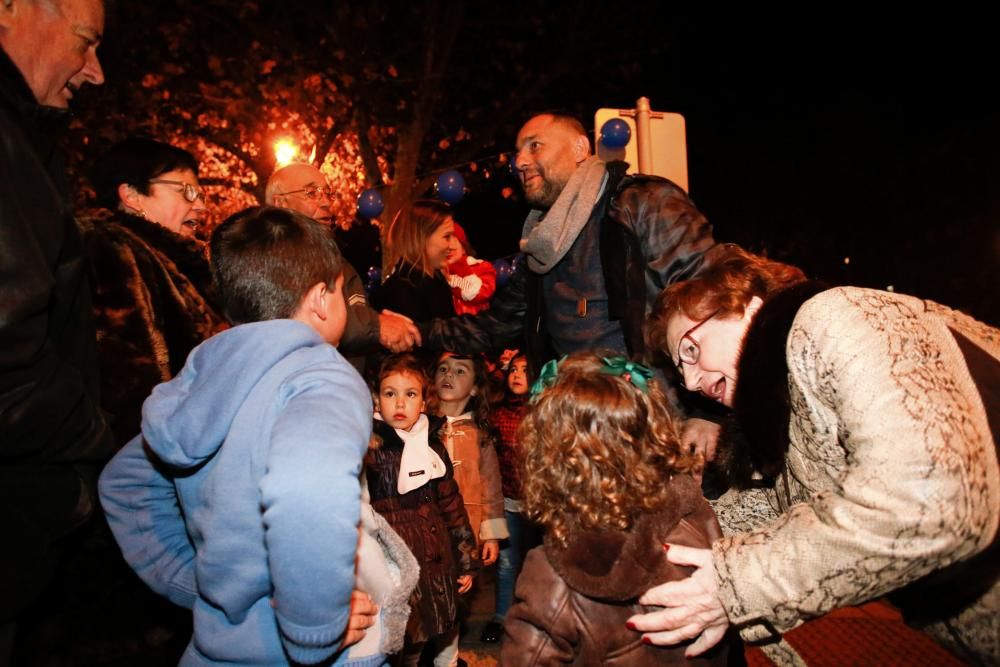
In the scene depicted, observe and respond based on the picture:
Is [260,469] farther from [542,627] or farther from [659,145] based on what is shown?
[659,145]

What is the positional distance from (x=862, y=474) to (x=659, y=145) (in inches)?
136

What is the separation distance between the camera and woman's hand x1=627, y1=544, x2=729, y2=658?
5.93 feet

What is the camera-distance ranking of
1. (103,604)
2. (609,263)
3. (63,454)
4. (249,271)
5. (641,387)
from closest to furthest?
1. (63,454)
2. (249,271)
3. (641,387)
4. (103,604)
5. (609,263)

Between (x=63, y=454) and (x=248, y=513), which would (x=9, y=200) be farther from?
(x=248, y=513)

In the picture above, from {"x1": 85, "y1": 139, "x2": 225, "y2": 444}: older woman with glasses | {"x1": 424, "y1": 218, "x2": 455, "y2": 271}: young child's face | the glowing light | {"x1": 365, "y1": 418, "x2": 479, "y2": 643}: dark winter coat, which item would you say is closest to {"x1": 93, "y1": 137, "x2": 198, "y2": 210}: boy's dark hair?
{"x1": 85, "y1": 139, "x2": 225, "y2": 444}: older woman with glasses

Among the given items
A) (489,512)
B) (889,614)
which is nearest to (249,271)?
(489,512)

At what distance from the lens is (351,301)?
12.7ft

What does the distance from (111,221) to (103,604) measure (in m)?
1.46

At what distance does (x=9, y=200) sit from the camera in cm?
173

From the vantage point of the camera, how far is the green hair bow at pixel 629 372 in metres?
2.20

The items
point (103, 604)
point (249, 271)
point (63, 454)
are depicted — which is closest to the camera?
point (63, 454)

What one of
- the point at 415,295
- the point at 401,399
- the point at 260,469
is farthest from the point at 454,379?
the point at 260,469

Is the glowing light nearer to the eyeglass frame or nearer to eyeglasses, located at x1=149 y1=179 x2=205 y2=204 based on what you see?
eyeglasses, located at x1=149 y1=179 x2=205 y2=204

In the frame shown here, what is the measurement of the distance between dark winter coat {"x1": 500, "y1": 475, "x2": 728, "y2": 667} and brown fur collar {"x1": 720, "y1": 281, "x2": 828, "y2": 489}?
37 centimetres
